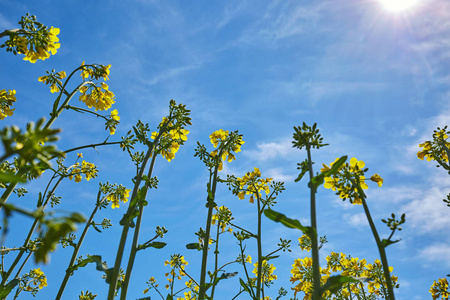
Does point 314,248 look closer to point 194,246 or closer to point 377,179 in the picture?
point 377,179

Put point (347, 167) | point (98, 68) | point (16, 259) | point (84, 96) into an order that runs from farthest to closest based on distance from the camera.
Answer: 1. point (84, 96)
2. point (98, 68)
3. point (16, 259)
4. point (347, 167)

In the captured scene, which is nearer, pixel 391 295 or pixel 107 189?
pixel 391 295

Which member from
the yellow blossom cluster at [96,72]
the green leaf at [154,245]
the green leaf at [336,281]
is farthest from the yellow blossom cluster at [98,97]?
the green leaf at [336,281]

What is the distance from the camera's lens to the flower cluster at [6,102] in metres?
4.80

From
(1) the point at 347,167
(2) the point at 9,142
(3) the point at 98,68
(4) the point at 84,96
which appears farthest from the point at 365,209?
(4) the point at 84,96

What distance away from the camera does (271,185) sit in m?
6.09

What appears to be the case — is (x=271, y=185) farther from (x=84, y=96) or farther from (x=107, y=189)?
(x=84, y=96)

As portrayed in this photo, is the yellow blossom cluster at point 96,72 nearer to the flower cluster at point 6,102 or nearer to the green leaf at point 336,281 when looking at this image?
the flower cluster at point 6,102

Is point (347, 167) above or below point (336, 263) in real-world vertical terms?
below

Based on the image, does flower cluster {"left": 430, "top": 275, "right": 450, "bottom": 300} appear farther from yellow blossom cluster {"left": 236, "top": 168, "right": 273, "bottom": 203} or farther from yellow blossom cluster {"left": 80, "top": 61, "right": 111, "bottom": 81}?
yellow blossom cluster {"left": 80, "top": 61, "right": 111, "bottom": 81}

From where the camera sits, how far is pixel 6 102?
483cm

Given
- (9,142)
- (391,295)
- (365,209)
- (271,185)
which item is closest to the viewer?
(9,142)

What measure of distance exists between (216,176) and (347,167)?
217 centimetres

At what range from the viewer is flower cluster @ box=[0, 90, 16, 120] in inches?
189
